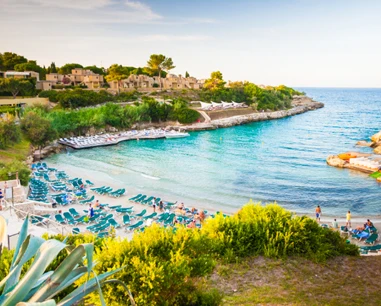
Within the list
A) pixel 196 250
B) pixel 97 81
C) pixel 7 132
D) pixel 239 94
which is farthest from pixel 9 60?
pixel 196 250

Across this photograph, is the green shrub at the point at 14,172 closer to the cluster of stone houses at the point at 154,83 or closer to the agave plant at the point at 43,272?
the agave plant at the point at 43,272

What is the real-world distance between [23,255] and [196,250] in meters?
5.62

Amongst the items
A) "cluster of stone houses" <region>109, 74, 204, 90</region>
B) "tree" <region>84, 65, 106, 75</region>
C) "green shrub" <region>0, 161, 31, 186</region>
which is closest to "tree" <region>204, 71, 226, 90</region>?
"cluster of stone houses" <region>109, 74, 204, 90</region>

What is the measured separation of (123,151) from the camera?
45281 mm

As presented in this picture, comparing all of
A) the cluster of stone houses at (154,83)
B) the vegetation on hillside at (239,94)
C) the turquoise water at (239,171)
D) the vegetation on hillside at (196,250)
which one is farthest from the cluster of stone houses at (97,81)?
the vegetation on hillside at (196,250)

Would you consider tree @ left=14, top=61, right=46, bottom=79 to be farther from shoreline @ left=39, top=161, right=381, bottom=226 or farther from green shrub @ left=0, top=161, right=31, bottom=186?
green shrub @ left=0, top=161, right=31, bottom=186

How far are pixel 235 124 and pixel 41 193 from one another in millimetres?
56401

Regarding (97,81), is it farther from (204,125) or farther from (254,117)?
(254,117)

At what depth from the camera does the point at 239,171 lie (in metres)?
35.2

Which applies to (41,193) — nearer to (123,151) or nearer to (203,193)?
(203,193)

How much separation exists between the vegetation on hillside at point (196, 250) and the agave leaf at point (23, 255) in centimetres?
233

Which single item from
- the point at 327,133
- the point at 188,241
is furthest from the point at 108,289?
the point at 327,133

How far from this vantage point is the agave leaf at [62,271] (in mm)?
3682

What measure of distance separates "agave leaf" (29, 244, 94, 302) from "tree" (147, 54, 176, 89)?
9151 cm
